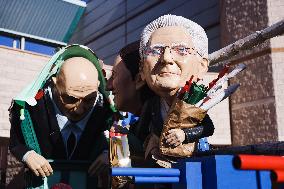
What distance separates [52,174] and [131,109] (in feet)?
1.88

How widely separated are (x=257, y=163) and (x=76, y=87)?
61.6 inches

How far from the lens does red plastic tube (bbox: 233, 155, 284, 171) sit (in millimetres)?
646

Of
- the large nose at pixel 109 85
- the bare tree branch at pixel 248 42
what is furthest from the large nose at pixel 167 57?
the bare tree branch at pixel 248 42

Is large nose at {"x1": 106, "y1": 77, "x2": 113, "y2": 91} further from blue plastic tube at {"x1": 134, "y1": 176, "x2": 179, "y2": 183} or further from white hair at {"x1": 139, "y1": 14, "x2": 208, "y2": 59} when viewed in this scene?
blue plastic tube at {"x1": 134, "y1": 176, "x2": 179, "y2": 183}

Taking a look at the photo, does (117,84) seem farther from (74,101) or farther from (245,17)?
(245,17)

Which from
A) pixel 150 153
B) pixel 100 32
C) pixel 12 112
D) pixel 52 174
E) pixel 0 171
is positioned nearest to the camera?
pixel 150 153

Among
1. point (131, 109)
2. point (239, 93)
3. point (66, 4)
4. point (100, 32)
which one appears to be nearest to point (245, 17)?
point (239, 93)

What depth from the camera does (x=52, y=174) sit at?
200 centimetres

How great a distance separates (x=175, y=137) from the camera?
1.54 m

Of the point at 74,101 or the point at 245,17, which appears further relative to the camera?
the point at 245,17

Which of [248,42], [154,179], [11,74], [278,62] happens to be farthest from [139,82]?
[278,62]

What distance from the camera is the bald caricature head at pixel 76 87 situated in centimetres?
209

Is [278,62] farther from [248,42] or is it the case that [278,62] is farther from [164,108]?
[164,108]

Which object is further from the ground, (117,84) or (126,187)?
(117,84)
